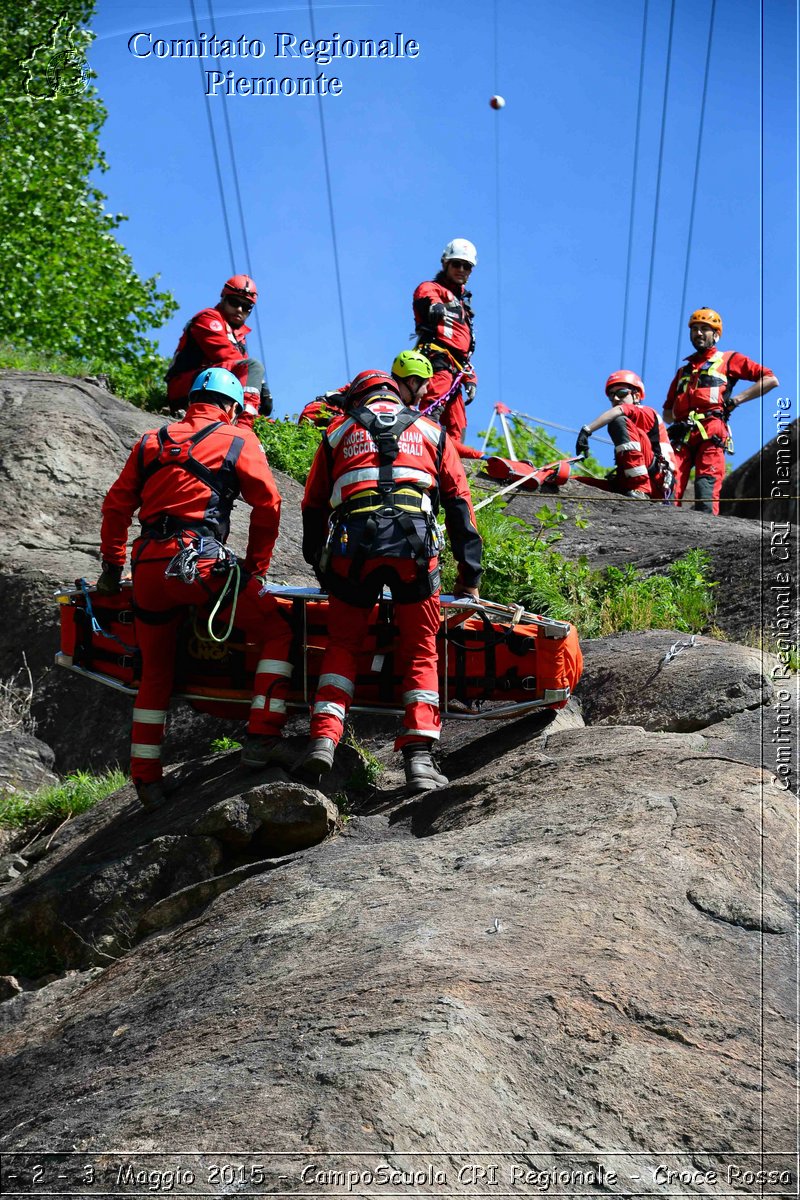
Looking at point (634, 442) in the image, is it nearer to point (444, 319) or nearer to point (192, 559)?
point (444, 319)

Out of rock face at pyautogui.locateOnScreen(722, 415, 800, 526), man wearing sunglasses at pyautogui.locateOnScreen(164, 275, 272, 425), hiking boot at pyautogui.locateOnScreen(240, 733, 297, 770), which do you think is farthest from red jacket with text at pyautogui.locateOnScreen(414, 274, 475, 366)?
hiking boot at pyautogui.locateOnScreen(240, 733, 297, 770)

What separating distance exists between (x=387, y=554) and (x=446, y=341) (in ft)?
20.7

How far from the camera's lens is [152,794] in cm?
747

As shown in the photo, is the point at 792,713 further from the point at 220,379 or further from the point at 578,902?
the point at 220,379

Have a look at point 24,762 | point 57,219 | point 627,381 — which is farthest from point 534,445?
point 57,219

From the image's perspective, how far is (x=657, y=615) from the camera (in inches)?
392

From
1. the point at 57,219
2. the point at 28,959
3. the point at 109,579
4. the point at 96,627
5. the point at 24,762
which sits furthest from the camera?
the point at 57,219

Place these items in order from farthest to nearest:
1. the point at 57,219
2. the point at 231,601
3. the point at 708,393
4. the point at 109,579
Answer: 1. the point at 57,219
2. the point at 708,393
3. the point at 109,579
4. the point at 231,601

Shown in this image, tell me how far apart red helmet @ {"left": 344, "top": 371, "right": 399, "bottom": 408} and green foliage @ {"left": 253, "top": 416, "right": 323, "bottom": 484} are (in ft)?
21.3

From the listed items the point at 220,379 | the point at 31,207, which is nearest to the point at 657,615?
the point at 220,379

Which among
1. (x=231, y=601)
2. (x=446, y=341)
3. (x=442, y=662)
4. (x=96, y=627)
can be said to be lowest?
(x=442, y=662)

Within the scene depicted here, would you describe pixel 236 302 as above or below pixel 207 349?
above

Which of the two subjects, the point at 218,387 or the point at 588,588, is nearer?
the point at 218,387

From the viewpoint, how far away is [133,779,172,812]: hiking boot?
7.46m
